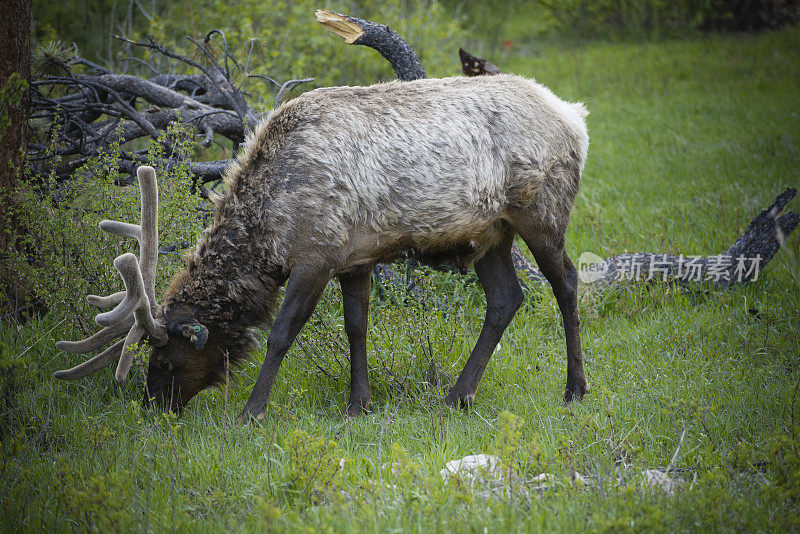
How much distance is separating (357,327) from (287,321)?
2.36 ft

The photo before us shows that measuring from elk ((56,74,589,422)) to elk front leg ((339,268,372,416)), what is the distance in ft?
0.08

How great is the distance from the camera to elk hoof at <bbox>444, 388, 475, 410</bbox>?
4.83 m

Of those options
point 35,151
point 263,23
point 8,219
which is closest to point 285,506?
point 8,219

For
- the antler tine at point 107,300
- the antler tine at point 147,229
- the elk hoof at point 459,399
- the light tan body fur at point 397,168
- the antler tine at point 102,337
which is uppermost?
the light tan body fur at point 397,168

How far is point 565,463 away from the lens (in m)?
3.63

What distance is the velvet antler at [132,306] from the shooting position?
4074 mm

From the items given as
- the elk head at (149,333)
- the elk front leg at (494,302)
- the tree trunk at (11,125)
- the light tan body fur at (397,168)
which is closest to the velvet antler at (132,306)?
the elk head at (149,333)

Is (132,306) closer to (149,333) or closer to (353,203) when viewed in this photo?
(149,333)

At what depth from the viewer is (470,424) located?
448 centimetres

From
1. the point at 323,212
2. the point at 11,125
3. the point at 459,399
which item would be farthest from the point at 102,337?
the point at 459,399

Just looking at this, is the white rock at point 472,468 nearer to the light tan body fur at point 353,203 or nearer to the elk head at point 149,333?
the light tan body fur at point 353,203

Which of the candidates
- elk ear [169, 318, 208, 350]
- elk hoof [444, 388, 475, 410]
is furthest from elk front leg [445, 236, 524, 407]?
elk ear [169, 318, 208, 350]

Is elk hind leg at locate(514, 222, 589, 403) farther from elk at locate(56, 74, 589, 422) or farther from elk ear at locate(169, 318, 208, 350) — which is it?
elk ear at locate(169, 318, 208, 350)

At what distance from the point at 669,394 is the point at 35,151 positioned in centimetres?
549
